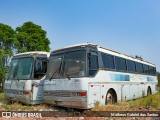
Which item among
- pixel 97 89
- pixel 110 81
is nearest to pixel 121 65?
pixel 110 81

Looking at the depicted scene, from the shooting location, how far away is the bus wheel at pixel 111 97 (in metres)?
12.7

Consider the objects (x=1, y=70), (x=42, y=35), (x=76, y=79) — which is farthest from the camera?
(x=42, y=35)

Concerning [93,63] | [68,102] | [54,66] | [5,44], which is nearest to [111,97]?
[93,63]

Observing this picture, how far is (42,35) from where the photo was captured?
3666 centimetres

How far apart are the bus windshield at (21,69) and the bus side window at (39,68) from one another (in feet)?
1.00

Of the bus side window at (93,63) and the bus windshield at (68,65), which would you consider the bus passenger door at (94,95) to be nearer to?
the bus side window at (93,63)

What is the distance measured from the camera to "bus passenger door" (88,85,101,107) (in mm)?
10906

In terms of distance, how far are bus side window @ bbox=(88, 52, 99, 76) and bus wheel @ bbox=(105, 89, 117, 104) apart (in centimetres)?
184

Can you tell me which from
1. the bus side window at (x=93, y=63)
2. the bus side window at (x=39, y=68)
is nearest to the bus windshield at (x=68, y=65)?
the bus side window at (x=93, y=63)

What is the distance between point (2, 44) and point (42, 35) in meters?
6.23

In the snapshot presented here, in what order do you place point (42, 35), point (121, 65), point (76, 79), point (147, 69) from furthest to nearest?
point (42, 35), point (147, 69), point (121, 65), point (76, 79)

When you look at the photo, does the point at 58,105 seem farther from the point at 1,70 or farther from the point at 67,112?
the point at 1,70

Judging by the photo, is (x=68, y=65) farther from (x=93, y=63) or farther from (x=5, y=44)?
(x=5, y=44)

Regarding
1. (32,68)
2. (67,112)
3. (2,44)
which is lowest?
(67,112)
